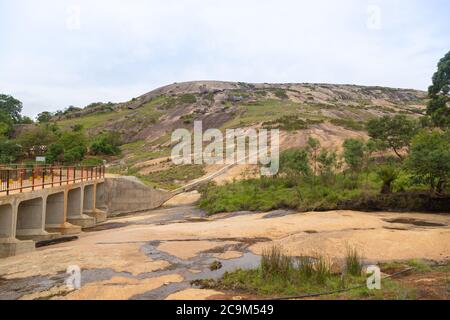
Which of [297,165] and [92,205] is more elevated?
[297,165]

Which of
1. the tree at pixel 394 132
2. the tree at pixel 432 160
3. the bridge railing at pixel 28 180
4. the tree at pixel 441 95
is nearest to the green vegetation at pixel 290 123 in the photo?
the tree at pixel 394 132

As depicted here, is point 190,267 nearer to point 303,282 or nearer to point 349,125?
point 303,282

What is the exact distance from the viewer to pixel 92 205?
116ft

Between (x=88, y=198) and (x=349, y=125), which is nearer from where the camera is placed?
(x=88, y=198)

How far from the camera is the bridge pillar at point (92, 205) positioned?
3422cm

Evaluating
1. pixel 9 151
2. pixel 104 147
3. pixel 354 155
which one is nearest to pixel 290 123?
pixel 354 155

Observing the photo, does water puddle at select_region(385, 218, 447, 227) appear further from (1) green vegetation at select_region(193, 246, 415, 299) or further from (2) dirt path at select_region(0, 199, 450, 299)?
(1) green vegetation at select_region(193, 246, 415, 299)

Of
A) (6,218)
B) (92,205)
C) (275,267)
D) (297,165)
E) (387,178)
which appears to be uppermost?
(297,165)

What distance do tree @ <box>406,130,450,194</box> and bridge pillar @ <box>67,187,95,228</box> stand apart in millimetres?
23669

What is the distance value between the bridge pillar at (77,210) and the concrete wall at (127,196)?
246 inches

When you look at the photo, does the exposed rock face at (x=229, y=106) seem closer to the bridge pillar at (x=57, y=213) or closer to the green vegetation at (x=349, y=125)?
the green vegetation at (x=349, y=125)

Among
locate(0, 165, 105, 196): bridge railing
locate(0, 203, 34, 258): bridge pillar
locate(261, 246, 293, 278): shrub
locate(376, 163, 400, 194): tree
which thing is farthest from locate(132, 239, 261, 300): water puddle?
locate(376, 163, 400, 194): tree

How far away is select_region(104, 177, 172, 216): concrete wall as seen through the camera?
38219 millimetres

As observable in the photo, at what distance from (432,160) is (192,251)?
1622 cm
